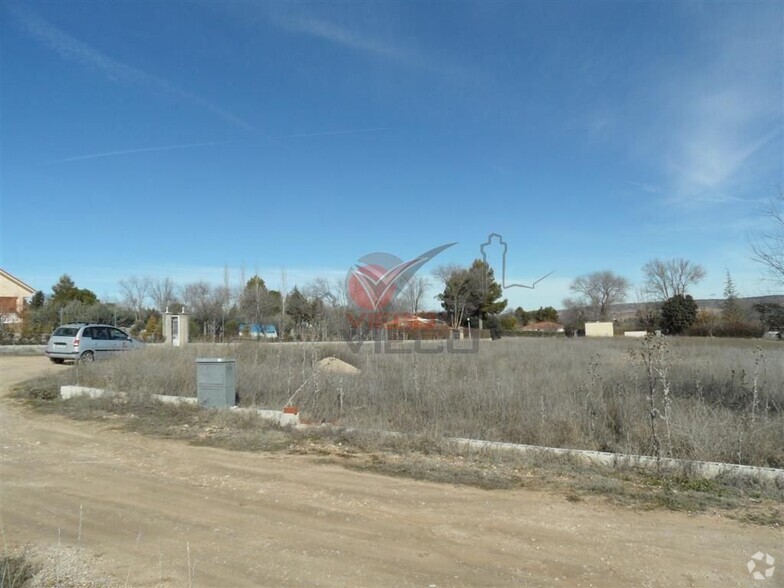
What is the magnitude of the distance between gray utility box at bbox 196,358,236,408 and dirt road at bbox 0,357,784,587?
A: 3.52m

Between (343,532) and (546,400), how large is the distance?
205 inches

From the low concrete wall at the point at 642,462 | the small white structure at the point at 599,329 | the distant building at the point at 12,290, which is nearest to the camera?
→ the low concrete wall at the point at 642,462

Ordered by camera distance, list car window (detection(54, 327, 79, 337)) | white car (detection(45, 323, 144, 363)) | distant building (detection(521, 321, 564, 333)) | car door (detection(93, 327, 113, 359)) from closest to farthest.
Answer: white car (detection(45, 323, 144, 363)) → car window (detection(54, 327, 79, 337)) → car door (detection(93, 327, 113, 359)) → distant building (detection(521, 321, 564, 333))

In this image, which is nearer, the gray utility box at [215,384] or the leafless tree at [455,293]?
the gray utility box at [215,384]

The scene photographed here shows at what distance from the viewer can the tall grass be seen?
6590 millimetres

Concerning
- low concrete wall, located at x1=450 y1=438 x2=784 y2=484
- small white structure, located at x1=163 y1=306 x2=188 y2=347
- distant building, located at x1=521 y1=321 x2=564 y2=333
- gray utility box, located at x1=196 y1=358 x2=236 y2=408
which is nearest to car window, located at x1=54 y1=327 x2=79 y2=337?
small white structure, located at x1=163 y1=306 x2=188 y2=347

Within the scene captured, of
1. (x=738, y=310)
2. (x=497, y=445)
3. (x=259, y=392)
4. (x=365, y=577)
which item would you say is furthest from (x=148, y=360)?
(x=738, y=310)

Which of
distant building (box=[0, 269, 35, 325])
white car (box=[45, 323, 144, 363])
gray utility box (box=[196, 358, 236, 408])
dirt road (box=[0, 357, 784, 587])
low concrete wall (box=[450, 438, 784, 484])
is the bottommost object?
dirt road (box=[0, 357, 784, 587])

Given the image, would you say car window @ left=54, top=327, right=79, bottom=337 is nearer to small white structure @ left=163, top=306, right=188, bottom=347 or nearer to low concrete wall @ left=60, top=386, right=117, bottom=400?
low concrete wall @ left=60, top=386, right=117, bottom=400

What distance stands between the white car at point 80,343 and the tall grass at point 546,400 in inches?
184

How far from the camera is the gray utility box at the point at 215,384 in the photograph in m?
10.1

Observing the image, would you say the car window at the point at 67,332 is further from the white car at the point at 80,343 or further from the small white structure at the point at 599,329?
the small white structure at the point at 599,329

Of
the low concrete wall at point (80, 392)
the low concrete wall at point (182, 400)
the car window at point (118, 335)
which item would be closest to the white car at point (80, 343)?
the car window at point (118, 335)

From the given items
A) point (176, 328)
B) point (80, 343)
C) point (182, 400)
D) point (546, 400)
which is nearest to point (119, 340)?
point (80, 343)
